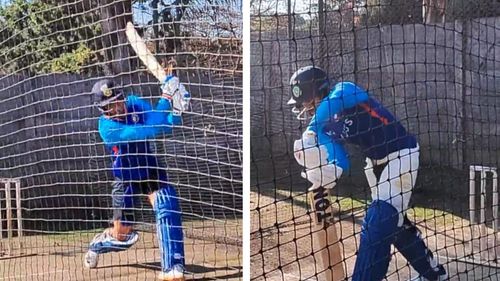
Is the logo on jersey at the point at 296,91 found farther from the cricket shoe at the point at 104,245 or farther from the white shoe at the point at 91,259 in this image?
the white shoe at the point at 91,259

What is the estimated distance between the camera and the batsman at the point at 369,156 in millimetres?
1664

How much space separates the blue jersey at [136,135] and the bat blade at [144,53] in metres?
0.06

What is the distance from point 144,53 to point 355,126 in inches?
21.9

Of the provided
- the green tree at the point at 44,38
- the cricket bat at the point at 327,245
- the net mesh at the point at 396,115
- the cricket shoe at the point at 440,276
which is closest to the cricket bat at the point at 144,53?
the green tree at the point at 44,38

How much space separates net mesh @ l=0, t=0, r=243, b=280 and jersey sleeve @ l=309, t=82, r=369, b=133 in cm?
21

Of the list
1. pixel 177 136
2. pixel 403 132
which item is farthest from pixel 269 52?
pixel 403 132

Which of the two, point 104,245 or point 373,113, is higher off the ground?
point 373,113

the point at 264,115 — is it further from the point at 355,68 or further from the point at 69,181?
the point at 69,181

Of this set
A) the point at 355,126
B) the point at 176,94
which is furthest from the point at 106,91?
the point at 355,126

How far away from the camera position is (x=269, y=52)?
1638mm

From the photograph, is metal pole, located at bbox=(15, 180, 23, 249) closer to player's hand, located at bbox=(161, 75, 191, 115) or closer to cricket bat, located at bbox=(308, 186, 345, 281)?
player's hand, located at bbox=(161, 75, 191, 115)

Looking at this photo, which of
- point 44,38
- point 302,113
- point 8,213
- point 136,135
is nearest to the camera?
point 302,113

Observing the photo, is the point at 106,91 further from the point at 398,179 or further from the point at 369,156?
the point at 398,179

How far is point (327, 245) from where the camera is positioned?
1.72 m
